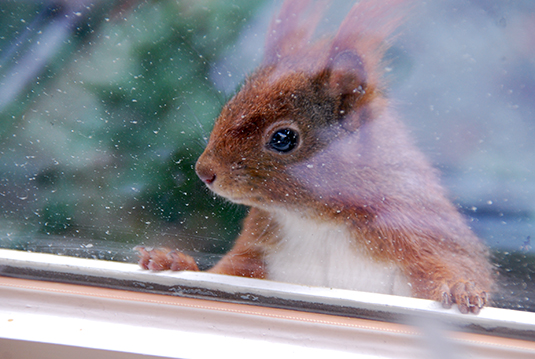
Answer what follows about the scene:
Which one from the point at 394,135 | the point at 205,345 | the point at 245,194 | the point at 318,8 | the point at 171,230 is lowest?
the point at 205,345

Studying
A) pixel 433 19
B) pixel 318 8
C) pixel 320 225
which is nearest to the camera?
pixel 433 19

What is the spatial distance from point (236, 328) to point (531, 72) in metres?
0.78

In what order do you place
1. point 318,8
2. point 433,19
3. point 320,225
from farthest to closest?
point 320,225 < point 318,8 < point 433,19

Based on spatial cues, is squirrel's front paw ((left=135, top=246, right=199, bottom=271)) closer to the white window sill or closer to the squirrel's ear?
the white window sill

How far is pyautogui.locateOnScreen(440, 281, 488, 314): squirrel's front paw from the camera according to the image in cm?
66

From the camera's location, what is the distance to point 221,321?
2.19 ft

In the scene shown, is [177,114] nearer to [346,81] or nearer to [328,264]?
[346,81]

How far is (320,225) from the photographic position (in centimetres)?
78

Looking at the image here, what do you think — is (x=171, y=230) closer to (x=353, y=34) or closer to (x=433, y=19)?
(x=353, y=34)

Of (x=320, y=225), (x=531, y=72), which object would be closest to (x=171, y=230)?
(x=320, y=225)

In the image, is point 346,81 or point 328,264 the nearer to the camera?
point 346,81

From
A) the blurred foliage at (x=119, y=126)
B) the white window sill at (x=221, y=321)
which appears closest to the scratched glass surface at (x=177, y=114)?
the blurred foliage at (x=119, y=126)

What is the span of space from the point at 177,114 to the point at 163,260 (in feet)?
1.25

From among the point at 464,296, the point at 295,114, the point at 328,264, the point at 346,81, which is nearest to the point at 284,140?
the point at 295,114
